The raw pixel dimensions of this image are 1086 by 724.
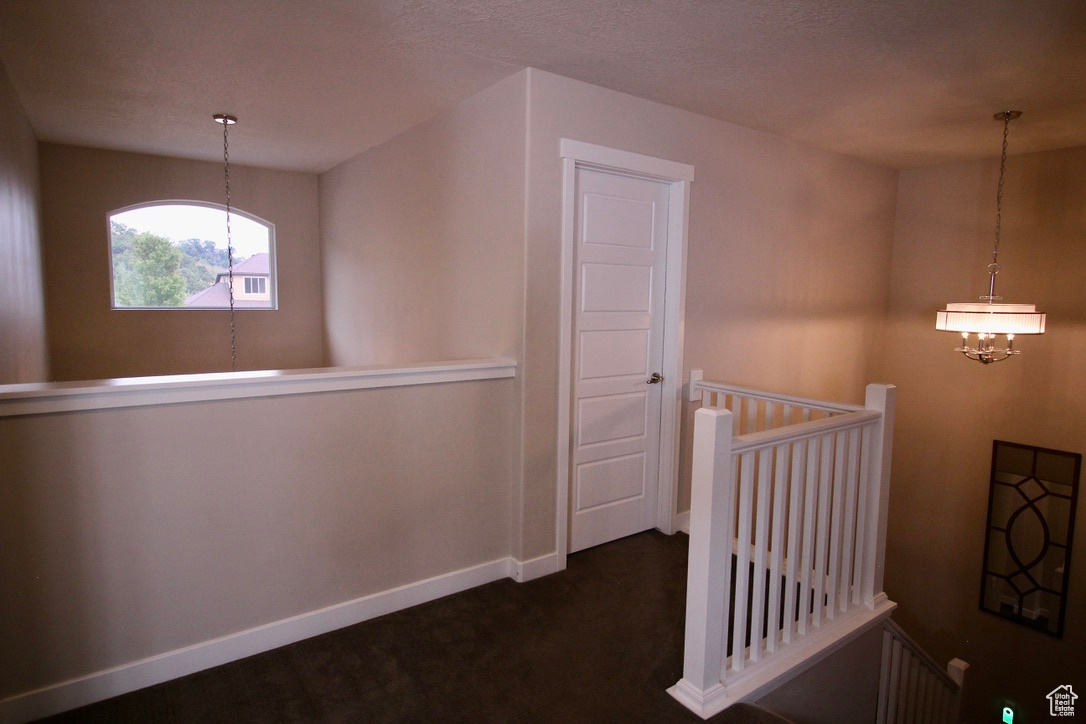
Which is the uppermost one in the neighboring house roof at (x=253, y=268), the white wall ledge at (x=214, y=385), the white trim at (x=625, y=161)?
the white trim at (x=625, y=161)

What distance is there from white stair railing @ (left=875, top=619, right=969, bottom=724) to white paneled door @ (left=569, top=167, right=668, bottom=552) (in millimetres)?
1350

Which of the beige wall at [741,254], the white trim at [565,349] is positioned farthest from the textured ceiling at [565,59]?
the white trim at [565,349]

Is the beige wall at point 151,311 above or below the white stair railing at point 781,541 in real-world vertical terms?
above

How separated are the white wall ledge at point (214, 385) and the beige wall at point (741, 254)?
1.49ft

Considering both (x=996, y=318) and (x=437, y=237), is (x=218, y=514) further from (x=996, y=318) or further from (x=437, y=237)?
(x=996, y=318)

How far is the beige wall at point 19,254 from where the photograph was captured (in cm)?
278

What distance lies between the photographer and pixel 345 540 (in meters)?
2.53

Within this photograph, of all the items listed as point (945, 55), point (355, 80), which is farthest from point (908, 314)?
point (355, 80)

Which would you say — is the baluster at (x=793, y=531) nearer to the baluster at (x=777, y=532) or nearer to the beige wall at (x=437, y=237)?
the baluster at (x=777, y=532)

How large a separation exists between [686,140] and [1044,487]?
12.0ft

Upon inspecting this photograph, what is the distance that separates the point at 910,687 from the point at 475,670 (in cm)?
254

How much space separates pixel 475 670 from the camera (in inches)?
90.0

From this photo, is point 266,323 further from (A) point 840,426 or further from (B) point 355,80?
(A) point 840,426

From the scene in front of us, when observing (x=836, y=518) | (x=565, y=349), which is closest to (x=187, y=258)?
(x=565, y=349)
